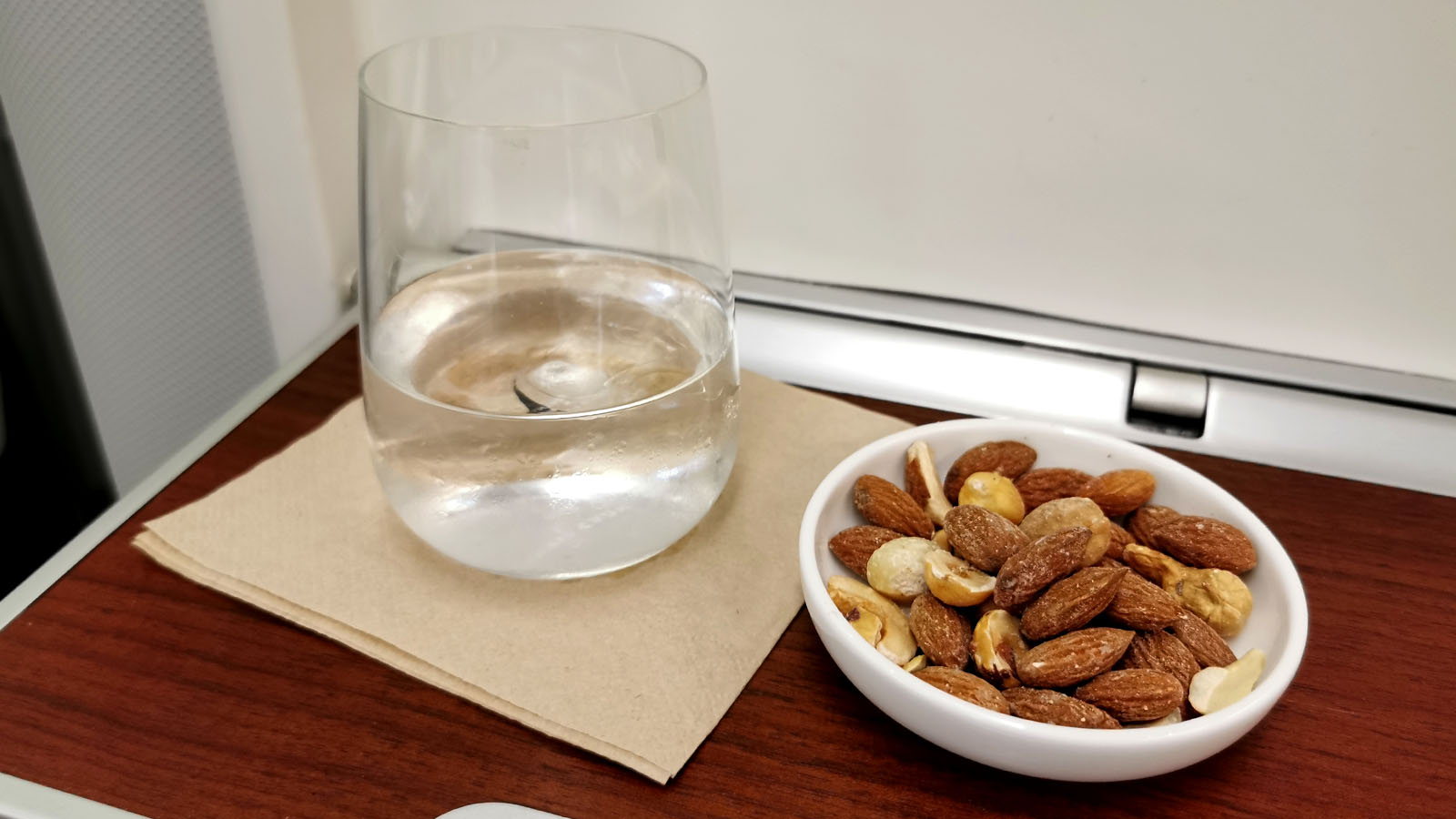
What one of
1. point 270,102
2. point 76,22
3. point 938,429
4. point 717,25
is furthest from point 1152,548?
point 76,22

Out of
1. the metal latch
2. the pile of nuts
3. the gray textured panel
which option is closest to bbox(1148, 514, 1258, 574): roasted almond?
the pile of nuts

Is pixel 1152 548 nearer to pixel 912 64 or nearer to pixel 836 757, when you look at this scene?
pixel 836 757

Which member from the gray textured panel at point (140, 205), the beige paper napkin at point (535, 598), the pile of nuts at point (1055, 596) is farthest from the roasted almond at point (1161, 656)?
the gray textured panel at point (140, 205)

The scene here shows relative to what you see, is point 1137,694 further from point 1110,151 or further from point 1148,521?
point 1110,151

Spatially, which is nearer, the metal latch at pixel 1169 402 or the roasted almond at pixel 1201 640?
the roasted almond at pixel 1201 640

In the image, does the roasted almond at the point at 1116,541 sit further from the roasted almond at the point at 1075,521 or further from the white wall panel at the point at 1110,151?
the white wall panel at the point at 1110,151

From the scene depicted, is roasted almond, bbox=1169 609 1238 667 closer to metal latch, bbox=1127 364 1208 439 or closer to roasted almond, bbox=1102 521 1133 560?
roasted almond, bbox=1102 521 1133 560
